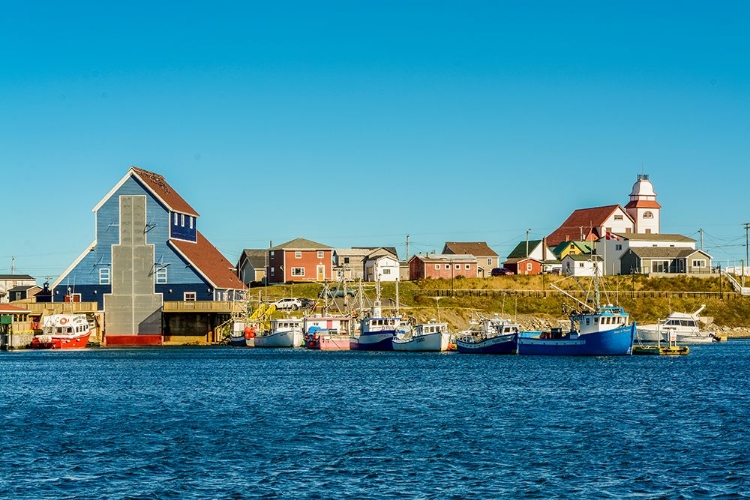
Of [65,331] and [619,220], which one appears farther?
[619,220]

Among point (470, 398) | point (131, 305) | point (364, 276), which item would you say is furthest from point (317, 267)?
point (470, 398)

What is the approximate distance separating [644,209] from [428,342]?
236 feet

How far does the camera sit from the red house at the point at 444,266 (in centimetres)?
13562

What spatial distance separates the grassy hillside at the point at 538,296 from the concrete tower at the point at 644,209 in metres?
23.5

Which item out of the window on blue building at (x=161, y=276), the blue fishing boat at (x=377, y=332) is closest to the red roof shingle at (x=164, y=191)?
the window on blue building at (x=161, y=276)

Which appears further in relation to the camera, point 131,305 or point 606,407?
point 131,305

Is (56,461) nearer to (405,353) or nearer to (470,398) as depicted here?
(470,398)

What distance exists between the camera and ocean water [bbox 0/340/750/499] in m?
29.0

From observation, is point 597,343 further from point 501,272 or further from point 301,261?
point 501,272

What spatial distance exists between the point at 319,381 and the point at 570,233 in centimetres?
9921

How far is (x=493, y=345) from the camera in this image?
87.9 meters

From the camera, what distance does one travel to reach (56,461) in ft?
107

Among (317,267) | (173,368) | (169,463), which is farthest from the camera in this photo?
(317,267)

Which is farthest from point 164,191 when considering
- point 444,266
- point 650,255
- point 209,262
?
point 650,255
